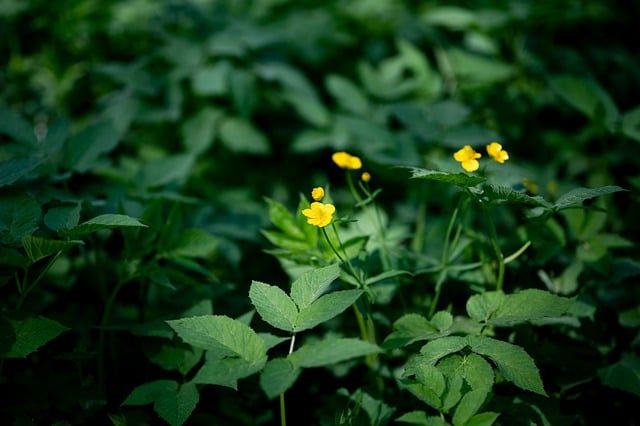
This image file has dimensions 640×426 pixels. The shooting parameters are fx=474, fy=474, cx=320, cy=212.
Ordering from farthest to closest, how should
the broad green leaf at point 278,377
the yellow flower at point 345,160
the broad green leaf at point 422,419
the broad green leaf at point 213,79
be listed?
the broad green leaf at point 213,79 → the yellow flower at point 345,160 → the broad green leaf at point 422,419 → the broad green leaf at point 278,377

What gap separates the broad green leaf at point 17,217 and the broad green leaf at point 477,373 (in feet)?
3.98

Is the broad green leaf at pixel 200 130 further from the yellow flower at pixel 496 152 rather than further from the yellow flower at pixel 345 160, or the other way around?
the yellow flower at pixel 496 152

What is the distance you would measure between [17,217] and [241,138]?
1.40 m

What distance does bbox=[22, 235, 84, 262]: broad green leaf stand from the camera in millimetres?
1203

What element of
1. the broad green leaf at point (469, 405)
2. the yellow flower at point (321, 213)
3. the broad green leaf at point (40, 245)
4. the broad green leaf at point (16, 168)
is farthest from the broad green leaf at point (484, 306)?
the broad green leaf at point (16, 168)

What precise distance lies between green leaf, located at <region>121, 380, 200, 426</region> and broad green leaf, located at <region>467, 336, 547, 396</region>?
763mm

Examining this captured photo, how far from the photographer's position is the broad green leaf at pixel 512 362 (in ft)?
3.81

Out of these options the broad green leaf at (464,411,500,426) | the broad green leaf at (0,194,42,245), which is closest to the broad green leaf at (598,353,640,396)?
the broad green leaf at (464,411,500,426)

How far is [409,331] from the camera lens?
4.49 ft

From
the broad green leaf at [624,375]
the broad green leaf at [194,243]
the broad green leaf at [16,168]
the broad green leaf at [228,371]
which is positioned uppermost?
the broad green leaf at [16,168]

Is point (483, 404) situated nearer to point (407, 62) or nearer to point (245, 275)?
point (245, 275)

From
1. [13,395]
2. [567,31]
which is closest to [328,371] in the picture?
[13,395]

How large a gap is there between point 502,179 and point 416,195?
3.24 feet

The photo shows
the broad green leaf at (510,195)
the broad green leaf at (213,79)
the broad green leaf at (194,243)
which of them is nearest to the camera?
the broad green leaf at (510,195)
